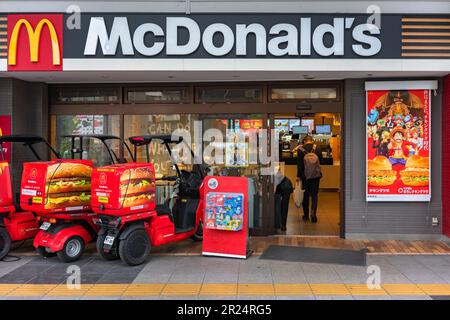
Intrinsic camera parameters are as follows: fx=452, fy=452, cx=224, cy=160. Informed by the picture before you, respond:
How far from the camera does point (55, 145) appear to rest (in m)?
9.00

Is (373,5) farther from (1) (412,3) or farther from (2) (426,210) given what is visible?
(2) (426,210)

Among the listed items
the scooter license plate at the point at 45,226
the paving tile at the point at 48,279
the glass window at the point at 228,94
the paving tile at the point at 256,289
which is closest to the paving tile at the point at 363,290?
the paving tile at the point at 256,289

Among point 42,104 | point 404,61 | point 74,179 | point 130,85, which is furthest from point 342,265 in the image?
point 42,104

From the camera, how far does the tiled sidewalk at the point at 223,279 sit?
17.7 ft

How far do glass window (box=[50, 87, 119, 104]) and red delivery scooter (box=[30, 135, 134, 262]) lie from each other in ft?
6.85

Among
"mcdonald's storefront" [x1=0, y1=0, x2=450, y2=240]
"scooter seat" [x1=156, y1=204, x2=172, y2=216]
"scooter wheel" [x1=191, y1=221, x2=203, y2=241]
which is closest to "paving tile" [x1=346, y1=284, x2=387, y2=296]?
"mcdonald's storefront" [x1=0, y1=0, x2=450, y2=240]

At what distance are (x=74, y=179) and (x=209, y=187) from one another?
2078 millimetres

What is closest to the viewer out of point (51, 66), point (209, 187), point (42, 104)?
point (209, 187)

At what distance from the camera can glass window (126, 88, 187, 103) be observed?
8772 mm

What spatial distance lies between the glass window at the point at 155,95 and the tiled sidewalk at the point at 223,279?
10.3ft

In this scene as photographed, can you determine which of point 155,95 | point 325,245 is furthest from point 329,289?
point 155,95

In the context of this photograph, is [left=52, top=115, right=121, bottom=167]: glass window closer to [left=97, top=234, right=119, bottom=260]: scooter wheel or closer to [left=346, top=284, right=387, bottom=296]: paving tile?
[left=97, top=234, right=119, bottom=260]: scooter wheel

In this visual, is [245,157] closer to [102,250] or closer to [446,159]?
[102,250]

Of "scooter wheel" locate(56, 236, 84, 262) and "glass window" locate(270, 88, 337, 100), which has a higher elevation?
"glass window" locate(270, 88, 337, 100)
